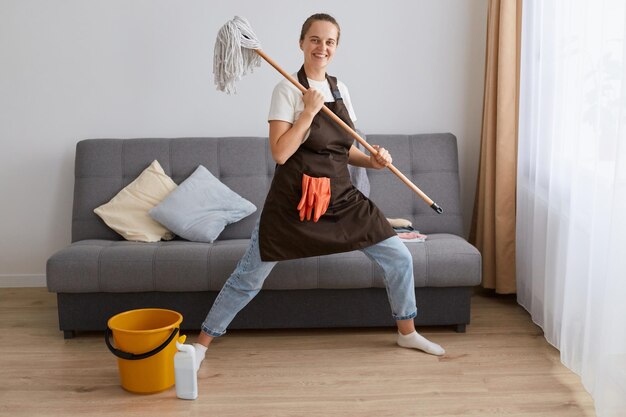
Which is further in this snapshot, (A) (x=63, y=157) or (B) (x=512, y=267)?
(A) (x=63, y=157)

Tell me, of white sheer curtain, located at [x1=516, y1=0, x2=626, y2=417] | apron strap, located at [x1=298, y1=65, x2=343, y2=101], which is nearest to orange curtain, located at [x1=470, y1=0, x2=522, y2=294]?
white sheer curtain, located at [x1=516, y1=0, x2=626, y2=417]

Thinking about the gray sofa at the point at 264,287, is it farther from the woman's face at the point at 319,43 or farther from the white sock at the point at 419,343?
the woman's face at the point at 319,43

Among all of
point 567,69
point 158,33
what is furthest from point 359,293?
point 158,33

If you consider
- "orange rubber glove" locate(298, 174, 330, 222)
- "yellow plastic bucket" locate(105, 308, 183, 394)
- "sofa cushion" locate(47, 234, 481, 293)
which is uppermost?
"orange rubber glove" locate(298, 174, 330, 222)

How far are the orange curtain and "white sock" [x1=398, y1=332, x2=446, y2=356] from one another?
779 mm

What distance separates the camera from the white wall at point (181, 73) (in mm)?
3846

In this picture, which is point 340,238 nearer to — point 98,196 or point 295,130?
point 295,130

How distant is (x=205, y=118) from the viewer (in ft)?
12.9

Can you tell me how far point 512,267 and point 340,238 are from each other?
120cm

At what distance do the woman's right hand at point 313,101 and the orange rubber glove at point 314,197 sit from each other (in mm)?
260

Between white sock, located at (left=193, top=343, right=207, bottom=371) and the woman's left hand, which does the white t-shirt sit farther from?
white sock, located at (left=193, top=343, right=207, bottom=371)

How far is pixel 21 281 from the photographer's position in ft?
13.4

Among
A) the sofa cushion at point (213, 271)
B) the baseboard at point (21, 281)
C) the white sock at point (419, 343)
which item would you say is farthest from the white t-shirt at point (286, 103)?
the baseboard at point (21, 281)

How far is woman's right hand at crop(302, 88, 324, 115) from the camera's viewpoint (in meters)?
2.56
